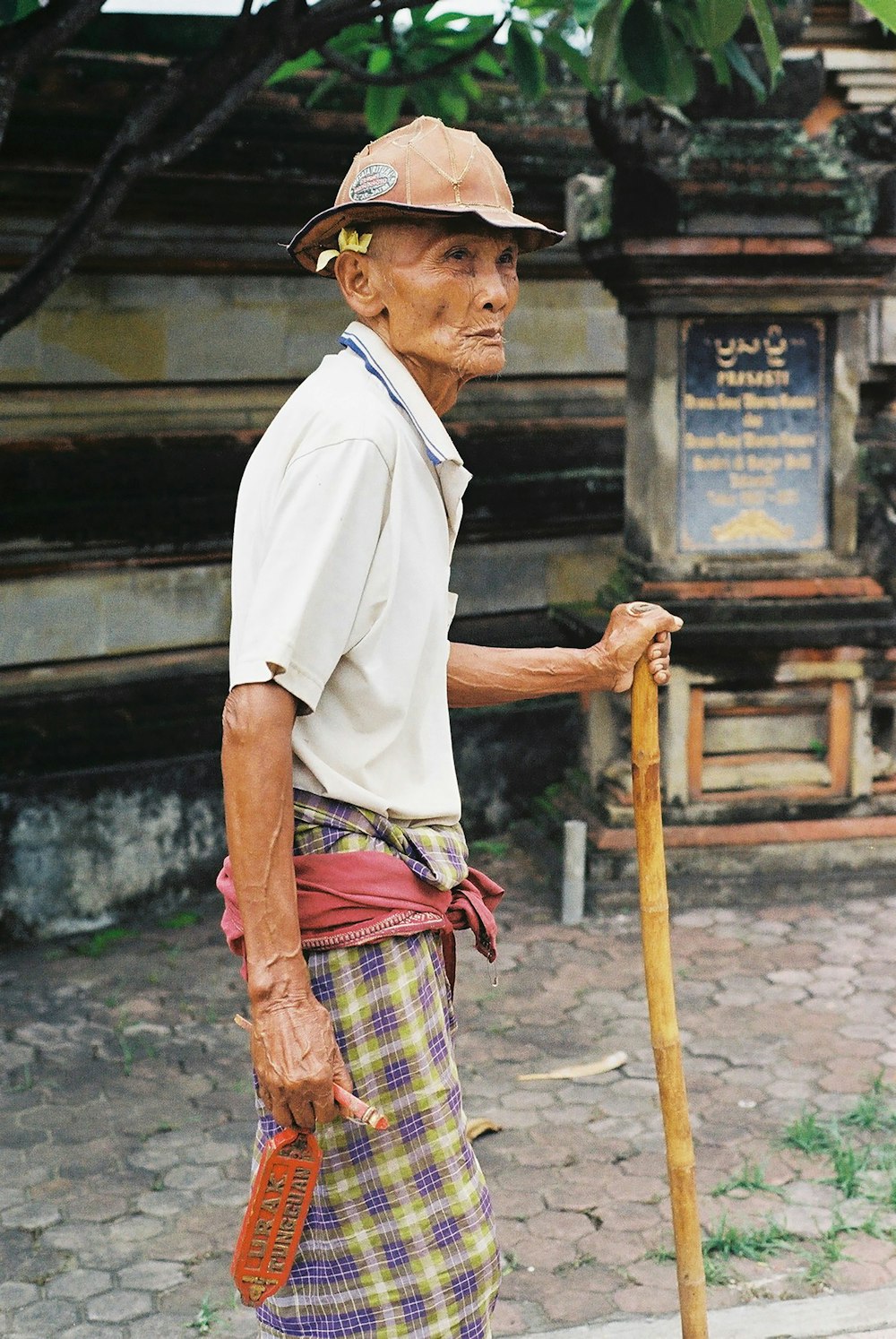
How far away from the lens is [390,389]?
8.16 feet

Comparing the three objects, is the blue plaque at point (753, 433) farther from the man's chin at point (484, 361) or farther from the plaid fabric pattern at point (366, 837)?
the plaid fabric pattern at point (366, 837)

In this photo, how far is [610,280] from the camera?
21.4ft

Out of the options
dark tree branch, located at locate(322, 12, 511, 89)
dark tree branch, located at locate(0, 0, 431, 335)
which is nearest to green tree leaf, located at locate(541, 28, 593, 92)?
dark tree branch, located at locate(322, 12, 511, 89)

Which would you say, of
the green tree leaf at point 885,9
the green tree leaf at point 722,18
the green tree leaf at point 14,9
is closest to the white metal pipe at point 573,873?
the green tree leaf at point 722,18

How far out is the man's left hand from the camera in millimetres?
2879

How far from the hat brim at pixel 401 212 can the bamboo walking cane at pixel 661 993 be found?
2.57 ft

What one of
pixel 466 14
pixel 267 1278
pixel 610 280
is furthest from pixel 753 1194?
pixel 466 14

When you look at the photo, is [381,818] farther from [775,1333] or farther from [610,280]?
[610,280]

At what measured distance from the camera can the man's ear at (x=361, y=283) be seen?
2533 millimetres

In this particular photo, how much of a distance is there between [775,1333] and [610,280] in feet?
13.9

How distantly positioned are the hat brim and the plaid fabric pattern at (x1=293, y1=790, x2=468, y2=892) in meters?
0.88

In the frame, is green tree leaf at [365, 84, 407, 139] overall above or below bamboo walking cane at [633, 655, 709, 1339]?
above

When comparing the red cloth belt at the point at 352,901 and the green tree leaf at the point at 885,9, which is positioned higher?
the green tree leaf at the point at 885,9

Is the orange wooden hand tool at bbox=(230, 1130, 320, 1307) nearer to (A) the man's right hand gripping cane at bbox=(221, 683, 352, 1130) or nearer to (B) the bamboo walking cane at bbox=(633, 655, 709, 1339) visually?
(A) the man's right hand gripping cane at bbox=(221, 683, 352, 1130)
